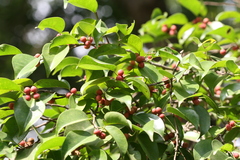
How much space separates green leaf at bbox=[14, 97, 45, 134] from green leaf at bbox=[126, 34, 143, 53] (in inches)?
12.4

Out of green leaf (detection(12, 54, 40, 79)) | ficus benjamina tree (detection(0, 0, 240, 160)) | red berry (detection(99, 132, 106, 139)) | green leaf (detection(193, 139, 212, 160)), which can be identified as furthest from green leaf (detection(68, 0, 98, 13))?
green leaf (detection(193, 139, 212, 160))

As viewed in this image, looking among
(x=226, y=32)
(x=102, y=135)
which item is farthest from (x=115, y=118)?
(x=226, y=32)

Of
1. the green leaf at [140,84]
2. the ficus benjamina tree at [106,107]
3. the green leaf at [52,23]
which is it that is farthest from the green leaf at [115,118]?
the green leaf at [52,23]

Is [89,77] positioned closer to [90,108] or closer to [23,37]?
[90,108]

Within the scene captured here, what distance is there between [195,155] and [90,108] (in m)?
0.33

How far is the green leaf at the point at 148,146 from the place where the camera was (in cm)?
96

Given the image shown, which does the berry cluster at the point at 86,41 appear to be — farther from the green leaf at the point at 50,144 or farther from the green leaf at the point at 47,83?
the green leaf at the point at 50,144

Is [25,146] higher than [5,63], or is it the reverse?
[25,146]

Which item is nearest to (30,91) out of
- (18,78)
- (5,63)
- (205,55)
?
(18,78)

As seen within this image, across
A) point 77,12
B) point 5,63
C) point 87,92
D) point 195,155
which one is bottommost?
point 5,63

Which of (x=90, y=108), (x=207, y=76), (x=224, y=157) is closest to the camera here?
(x=224, y=157)

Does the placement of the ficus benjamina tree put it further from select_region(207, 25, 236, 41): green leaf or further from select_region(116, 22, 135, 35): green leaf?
select_region(207, 25, 236, 41): green leaf

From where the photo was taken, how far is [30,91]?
3.33 feet

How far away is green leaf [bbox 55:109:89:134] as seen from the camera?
0.89m
